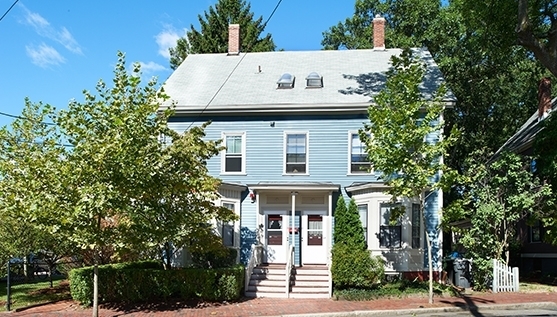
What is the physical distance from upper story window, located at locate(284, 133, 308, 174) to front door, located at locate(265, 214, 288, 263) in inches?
70.5

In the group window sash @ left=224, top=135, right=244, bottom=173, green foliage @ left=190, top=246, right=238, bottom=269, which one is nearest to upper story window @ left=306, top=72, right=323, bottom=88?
window sash @ left=224, top=135, right=244, bottom=173

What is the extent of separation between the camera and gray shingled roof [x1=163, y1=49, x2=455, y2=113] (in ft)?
63.6

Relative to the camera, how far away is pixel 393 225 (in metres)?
17.2

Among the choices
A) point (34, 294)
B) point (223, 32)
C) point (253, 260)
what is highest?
point (223, 32)

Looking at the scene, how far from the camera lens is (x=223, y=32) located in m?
37.4

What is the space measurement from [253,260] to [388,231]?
4.60 meters

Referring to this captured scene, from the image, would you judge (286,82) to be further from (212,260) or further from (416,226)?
(212,260)

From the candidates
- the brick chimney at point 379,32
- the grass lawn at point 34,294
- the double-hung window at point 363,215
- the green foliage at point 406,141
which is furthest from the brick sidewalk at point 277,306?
the brick chimney at point 379,32

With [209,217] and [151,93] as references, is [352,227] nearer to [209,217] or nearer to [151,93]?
[209,217]

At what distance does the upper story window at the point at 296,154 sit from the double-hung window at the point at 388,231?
131 inches

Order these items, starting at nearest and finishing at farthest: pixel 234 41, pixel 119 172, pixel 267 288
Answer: pixel 119 172, pixel 267 288, pixel 234 41

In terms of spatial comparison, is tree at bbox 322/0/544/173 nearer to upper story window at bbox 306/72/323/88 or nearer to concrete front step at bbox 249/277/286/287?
upper story window at bbox 306/72/323/88

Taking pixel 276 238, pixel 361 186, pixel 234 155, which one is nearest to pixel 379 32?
pixel 361 186

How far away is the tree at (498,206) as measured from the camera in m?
16.5
